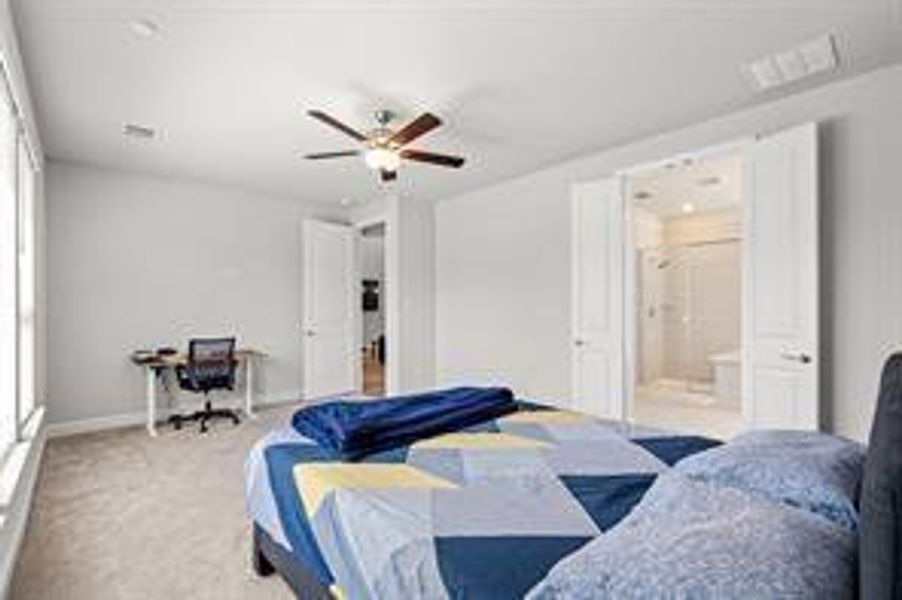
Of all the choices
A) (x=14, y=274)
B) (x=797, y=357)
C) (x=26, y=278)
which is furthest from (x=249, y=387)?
(x=797, y=357)

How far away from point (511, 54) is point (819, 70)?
1776 mm

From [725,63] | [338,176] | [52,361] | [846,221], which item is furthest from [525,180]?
[52,361]

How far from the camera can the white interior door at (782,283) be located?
2904mm

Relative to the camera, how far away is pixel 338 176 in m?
5.07

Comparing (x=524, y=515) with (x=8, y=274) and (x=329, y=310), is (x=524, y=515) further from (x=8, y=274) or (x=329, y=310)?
(x=329, y=310)

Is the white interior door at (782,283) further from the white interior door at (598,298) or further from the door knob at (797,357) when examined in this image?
the white interior door at (598,298)

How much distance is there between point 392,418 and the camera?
2.08 metres

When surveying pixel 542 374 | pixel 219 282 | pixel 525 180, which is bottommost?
pixel 542 374

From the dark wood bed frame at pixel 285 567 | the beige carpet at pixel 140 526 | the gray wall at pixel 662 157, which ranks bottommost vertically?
the beige carpet at pixel 140 526

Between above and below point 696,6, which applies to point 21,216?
below

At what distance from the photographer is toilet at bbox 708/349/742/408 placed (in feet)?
18.3

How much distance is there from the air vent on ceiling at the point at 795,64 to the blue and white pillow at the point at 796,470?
2.13m

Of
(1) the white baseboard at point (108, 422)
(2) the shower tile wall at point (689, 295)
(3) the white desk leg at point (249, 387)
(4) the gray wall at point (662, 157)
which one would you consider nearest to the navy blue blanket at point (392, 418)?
(4) the gray wall at point (662, 157)

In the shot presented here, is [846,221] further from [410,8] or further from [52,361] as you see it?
[52,361]
